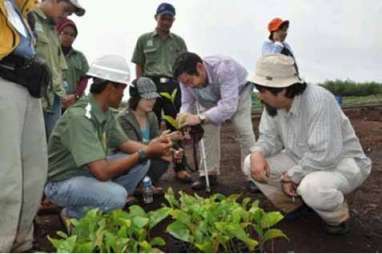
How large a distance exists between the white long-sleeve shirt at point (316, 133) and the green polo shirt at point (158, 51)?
2.12 meters

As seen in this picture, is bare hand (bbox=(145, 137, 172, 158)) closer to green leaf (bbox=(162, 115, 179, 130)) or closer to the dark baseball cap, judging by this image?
green leaf (bbox=(162, 115, 179, 130))

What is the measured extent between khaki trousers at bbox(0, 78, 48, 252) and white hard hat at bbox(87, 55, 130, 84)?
16.6 inches

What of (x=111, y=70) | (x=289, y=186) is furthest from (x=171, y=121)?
(x=289, y=186)

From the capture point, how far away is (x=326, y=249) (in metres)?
3.30

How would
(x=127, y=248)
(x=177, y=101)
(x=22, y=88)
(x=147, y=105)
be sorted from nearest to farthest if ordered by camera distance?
(x=127, y=248) → (x=22, y=88) → (x=147, y=105) → (x=177, y=101)

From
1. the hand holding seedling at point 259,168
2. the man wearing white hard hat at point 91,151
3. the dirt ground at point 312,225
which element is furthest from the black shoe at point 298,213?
the man wearing white hard hat at point 91,151

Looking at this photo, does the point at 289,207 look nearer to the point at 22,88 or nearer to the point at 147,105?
the point at 147,105

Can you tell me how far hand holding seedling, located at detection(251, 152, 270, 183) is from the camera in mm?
3719

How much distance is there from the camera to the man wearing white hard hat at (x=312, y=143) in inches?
133

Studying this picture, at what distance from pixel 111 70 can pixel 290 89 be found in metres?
1.09

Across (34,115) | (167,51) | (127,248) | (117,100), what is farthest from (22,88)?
(167,51)

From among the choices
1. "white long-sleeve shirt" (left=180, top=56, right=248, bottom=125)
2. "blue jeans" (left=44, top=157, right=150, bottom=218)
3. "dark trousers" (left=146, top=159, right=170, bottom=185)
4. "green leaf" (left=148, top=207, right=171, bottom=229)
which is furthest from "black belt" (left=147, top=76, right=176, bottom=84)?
"green leaf" (left=148, top=207, right=171, bottom=229)

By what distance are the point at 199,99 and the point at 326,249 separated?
197 cm

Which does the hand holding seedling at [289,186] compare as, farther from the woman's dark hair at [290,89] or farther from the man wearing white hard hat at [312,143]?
the woman's dark hair at [290,89]
